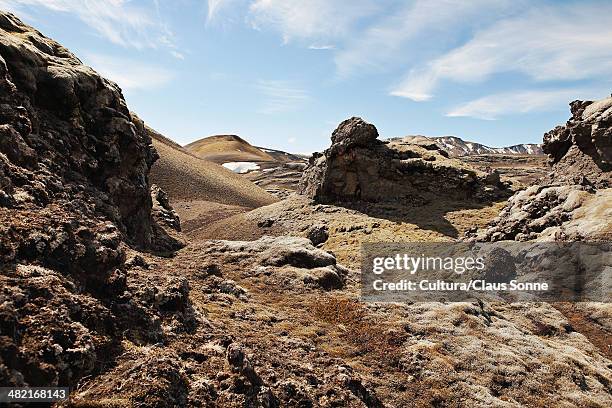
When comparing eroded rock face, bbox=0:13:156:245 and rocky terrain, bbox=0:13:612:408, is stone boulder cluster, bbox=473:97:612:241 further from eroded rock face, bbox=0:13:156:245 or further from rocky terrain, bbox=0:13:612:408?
eroded rock face, bbox=0:13:156:245

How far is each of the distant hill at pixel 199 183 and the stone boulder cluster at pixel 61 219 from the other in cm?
6163

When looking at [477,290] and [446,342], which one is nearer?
[446,342]

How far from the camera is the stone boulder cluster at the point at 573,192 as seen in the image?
3067cm

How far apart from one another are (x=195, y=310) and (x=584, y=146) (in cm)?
4454

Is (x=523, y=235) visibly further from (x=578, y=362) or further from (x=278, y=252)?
(x=278, y=252)

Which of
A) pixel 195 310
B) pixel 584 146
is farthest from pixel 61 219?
pixel 584 146

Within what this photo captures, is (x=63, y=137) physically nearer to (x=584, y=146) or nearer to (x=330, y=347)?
(x=330, y=347)

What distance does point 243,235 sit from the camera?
5538cm

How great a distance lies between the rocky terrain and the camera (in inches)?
457

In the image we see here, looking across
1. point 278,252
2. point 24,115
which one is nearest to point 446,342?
point 278,252

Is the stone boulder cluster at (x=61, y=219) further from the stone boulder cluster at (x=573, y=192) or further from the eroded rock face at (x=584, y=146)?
the eroded rock face at (x=584, y=146)

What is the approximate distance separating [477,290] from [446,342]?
981cm

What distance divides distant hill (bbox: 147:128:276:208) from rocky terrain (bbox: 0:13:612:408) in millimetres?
54859

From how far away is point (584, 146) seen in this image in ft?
140
